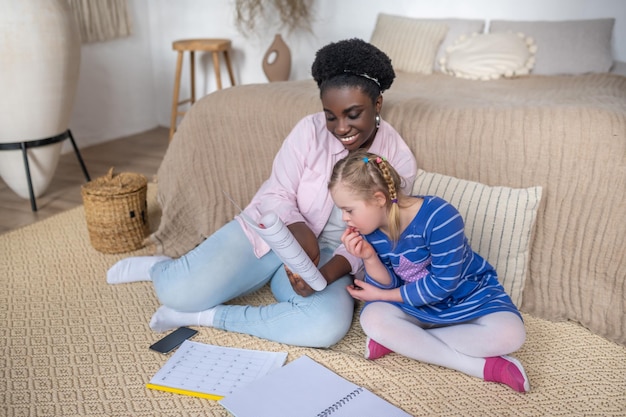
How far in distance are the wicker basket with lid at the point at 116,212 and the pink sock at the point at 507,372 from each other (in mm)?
1387

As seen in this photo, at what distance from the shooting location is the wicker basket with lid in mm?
2131

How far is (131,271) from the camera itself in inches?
77.4

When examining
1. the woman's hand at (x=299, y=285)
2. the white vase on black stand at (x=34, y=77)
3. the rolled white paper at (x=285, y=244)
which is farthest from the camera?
the white vase on black stand at (x=34, y=77)

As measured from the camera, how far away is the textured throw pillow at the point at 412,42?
2.98m

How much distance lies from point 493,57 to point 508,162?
1.24 metres

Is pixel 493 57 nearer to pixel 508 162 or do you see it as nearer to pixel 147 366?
pixel 508 162

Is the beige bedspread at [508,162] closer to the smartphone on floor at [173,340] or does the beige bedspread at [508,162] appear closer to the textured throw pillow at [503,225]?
the textured throw pillow at [503,225]

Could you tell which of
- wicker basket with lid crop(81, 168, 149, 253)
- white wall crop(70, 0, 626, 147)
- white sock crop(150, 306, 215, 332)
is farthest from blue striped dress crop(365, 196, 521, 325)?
white wall crop(70, 0, 626, 147)

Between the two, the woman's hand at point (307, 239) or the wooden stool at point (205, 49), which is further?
the wooden stool at point (205, 49)

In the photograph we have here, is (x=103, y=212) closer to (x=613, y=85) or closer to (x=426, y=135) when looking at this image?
(x=426, y=135)

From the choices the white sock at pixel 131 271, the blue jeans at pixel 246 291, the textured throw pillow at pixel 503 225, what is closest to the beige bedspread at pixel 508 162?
the textured throw pillow at pixel 503 225

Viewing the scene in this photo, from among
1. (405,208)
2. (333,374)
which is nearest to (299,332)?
(333,374)

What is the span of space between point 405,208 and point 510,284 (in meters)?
0.47

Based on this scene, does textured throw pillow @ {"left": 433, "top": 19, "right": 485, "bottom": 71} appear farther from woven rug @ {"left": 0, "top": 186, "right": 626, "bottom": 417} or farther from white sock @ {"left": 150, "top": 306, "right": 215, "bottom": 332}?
white sock @ {"left": 150, "top": 306, "right": 215, "bottom": 332}
